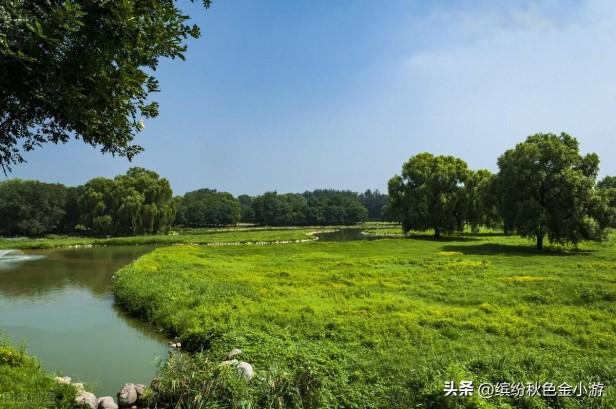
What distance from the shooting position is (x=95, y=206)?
8356cm

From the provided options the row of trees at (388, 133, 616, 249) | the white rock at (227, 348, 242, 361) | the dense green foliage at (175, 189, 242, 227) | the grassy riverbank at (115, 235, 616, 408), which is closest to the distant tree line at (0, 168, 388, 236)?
the dense green foliage at (175, 189, 242, 227)

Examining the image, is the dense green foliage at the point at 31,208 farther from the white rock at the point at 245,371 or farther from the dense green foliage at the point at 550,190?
the white rock at the point at 245,371

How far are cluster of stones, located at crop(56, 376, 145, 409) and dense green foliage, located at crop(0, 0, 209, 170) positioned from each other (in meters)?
6.18

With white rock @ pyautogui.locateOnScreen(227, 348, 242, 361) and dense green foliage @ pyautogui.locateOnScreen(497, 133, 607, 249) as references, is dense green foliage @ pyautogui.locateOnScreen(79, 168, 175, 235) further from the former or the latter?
white rock @ pyautogui.locateOnScreen(227, 348, 242, 361)

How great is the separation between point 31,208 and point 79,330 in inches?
3591

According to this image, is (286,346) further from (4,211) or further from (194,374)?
(4,211)

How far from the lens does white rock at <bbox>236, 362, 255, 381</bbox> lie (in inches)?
395

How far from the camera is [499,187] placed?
4903 cm

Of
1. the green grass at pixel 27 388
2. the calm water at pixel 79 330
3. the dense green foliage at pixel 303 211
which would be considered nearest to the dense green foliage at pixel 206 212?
the dense green foliage at pixel 303 211

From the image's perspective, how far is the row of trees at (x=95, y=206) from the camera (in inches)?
3231

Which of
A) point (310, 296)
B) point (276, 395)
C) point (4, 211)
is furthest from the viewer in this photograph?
point (4, 211)

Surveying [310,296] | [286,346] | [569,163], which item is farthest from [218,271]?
[569,163]

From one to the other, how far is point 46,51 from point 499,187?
49.8 meters

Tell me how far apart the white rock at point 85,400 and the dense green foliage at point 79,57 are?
614 cm
